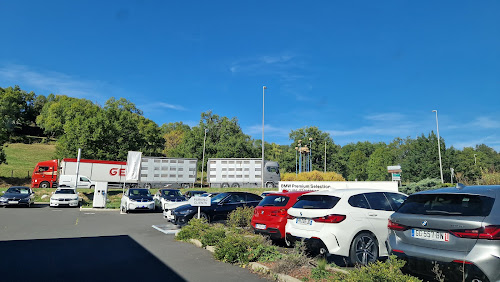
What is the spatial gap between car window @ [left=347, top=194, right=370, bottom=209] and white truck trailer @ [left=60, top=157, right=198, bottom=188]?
31.2 m

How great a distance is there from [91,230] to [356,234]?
10.1 m

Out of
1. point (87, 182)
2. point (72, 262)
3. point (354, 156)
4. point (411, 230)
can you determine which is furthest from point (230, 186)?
point (354, 156)

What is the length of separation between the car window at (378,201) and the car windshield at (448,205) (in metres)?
1.93

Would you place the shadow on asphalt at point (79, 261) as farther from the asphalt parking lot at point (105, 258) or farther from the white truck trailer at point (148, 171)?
the white truck trailer at point (148, 171)

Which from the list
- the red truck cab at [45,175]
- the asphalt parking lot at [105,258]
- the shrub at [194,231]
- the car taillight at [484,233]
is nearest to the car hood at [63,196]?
the asphalt parking lot at [105,258]

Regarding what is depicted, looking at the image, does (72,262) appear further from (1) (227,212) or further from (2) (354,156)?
(2) (354,156)

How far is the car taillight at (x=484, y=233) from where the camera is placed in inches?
140

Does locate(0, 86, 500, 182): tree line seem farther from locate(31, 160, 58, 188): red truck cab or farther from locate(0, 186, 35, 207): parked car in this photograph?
locate(0, 186, 35, 207): parked car

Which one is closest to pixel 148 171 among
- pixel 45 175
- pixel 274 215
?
pixel 45 175

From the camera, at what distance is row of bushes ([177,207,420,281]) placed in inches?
156

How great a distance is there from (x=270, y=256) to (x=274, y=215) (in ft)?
6.14

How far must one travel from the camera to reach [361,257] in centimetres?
612

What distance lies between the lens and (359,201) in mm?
6586

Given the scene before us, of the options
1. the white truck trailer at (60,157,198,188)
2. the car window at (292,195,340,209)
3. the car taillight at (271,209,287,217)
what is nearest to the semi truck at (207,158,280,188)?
the white truck trailer at (60,157,198,188)
